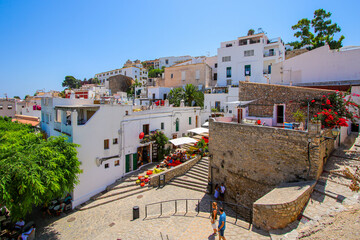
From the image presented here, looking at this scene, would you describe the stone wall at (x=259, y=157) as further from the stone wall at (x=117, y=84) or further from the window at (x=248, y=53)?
the stone wall at (x=117, y=84)

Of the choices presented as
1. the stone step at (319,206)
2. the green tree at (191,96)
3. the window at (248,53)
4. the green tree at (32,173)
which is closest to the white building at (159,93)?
the green tree at (191,96)

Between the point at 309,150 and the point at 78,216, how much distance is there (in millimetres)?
15186

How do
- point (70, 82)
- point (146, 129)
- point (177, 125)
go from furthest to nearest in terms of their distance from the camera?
point (70, 82)
point (177, 125)
point (146, 129)

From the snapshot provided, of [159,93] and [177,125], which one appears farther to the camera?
[159,93]

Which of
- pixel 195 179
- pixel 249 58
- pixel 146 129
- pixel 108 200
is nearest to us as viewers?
pixel 108 200

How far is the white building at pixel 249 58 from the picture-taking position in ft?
104

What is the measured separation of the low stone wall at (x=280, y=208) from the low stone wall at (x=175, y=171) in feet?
31.8

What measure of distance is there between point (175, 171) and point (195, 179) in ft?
6.49

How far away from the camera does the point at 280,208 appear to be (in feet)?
25.7

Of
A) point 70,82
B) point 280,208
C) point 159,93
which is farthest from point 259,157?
point 70,82

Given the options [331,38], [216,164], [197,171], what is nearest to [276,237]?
[216,164]

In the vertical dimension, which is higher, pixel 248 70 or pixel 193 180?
pixel 248 70

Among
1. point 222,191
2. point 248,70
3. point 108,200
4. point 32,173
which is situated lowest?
point 108,200

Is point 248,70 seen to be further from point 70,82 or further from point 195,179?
point 70,82
